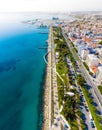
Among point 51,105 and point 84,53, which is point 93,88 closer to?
point 51,105

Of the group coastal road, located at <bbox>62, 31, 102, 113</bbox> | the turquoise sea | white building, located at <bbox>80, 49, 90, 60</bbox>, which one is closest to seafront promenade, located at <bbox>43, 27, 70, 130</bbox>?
the turquoise sea

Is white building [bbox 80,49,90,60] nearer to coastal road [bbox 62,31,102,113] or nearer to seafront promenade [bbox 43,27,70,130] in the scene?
coastal road [bbox 62,31,102,113]

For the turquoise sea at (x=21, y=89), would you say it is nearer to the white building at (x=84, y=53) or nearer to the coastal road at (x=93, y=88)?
the coastal road at (x=93, y=88)

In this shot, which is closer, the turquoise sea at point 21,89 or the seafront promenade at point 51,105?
the seafront promenade at point 51,105

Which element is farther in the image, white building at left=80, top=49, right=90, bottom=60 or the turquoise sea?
white building at left=80, top=49, right=90, bottom=60

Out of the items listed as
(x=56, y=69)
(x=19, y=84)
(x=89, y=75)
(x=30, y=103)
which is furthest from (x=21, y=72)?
(x=89, y=75)

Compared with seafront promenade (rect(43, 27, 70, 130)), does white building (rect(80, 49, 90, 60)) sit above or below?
above

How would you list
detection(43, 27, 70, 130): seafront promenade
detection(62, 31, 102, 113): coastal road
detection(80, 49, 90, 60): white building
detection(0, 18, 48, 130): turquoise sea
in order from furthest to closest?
detection(80, 49, 90, 60): white building, detection(62, 31, 102, 113): coastal road, detection(0, 18, 48, 130): turquoise sea, detection(43, 27, 70, 130): seafront promenade

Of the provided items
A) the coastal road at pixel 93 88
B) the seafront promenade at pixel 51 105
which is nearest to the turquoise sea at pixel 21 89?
the seafront promenade at pixel 51 105

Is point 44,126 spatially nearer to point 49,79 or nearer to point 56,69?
point 49,79

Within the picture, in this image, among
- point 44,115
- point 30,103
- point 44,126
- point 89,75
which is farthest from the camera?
point 89,75

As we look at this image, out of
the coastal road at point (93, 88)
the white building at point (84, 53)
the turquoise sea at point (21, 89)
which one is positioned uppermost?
the white building at point (84, 53)
